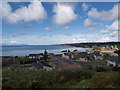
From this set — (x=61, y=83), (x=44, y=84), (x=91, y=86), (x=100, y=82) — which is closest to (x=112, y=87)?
(x=100, y=82)

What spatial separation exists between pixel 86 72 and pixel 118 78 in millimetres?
610

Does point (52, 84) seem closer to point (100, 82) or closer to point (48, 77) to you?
point (48, 77)

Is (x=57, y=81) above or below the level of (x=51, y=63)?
above

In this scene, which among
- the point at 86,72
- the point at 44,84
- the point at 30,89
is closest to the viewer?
the point at 30,89

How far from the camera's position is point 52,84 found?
191cm

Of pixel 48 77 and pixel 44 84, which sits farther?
pixel 48 77

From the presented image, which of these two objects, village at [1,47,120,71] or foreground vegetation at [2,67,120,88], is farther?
village at [1,47,120,71]

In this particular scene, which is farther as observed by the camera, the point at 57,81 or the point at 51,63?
the point at 51,63

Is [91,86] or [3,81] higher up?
[3,81]

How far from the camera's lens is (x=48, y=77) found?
207cm

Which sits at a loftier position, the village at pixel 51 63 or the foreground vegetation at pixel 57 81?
the foreground vegetation at pixel 57 81

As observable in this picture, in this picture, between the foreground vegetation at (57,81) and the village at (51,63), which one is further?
the village at (51,63)

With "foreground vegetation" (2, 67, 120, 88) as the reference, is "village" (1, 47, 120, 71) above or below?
below

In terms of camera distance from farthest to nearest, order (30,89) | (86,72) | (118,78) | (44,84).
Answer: (86,72)
(118,78)
(44,84)
(30,89)
